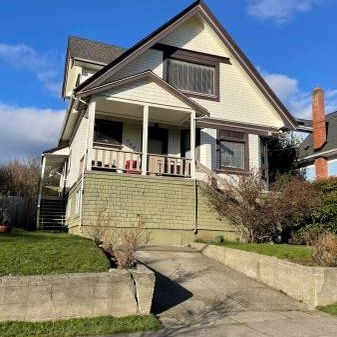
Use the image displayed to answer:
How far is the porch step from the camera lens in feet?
67.9

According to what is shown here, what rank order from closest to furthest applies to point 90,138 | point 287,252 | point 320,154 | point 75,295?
point 75,295 → point 287,252 → point 90,138 → point 320,154

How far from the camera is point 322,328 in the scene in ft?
25.6

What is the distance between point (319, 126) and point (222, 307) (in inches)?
Result: 821

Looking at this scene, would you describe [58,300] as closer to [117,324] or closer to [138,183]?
[117,324]

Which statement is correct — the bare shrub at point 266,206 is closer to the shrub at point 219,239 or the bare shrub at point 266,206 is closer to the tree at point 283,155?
the shrub at point 219,239

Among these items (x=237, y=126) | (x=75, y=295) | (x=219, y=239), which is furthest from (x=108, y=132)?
(x=75, y=295)

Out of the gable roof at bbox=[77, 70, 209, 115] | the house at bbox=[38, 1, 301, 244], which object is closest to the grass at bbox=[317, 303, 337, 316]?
the house at bbox=[38, 1, 301, 244]

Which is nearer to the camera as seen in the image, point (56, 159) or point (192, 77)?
point (192, 77)

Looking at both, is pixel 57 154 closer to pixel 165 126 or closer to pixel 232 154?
pixel 165 126

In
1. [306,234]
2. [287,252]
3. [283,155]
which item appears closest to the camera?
[287,252]

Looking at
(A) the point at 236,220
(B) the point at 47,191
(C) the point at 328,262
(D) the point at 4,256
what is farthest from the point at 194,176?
(B) the point at 47,191

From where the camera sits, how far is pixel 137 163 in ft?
56.8

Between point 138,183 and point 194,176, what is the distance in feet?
7.73

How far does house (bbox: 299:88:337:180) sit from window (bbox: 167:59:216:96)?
8268mm
